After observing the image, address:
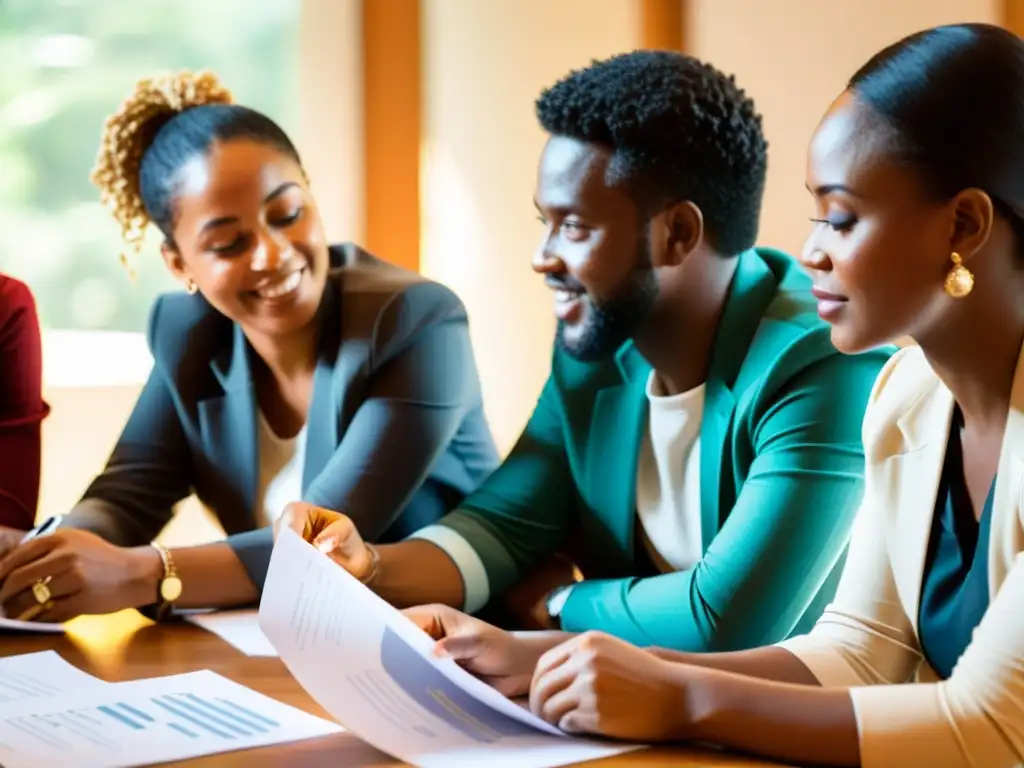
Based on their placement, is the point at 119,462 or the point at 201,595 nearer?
the point at 201,595

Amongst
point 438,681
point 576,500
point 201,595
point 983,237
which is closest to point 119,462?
point 201,595

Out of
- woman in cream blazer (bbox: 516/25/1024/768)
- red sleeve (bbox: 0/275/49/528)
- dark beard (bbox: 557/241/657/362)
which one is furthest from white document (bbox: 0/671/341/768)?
red sleeve (bbox: 0/275/49/528)

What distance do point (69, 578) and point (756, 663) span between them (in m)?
0.86

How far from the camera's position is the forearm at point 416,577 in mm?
1522

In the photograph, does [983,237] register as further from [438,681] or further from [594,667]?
[438,681]


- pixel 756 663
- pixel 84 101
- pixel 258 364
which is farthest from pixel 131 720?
pixel 84 101

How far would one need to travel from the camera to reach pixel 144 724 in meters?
1.07

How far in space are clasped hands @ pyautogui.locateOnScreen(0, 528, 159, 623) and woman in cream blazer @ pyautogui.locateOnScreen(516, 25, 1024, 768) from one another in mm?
716

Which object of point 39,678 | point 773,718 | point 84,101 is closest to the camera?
point 773,718

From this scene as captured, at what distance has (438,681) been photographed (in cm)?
102

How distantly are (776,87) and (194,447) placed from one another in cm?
113

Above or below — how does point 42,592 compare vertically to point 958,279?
below

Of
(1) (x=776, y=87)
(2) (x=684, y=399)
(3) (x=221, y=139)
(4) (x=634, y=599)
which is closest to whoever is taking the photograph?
(4) (x=634, y=599)

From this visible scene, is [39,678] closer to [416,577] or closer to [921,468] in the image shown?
[416,577]
